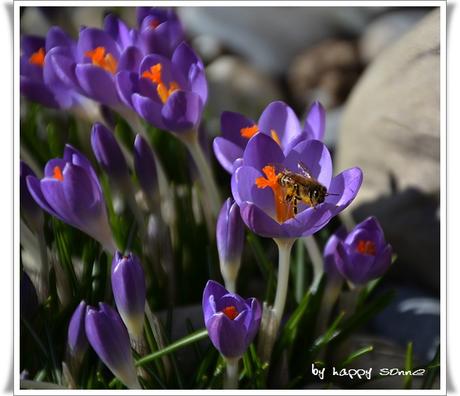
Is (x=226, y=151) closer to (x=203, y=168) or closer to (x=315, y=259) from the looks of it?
(x=203, y=168)

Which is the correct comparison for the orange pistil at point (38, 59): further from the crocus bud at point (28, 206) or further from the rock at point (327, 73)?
the rock at point (327, 73)

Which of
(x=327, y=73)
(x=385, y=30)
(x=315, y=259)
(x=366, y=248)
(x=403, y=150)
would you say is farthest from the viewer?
(x=327, y=73)

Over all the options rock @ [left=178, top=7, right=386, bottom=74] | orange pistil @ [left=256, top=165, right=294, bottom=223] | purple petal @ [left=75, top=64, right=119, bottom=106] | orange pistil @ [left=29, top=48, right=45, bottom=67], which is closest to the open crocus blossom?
orange pistil @ [left=256, top=165, right=294, bottom=223]

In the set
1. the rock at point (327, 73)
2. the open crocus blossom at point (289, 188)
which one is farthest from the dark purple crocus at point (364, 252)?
the rock at point (327, 73)

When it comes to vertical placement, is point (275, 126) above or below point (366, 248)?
above

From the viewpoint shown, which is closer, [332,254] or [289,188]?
[289,188]

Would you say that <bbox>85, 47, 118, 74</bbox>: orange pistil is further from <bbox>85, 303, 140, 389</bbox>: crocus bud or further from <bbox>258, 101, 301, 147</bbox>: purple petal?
<bbox>85, 303, 140, 389</bbox>: crocus bud

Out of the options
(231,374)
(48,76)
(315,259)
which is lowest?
(231,374)

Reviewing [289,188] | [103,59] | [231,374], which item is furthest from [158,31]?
[231,374]
